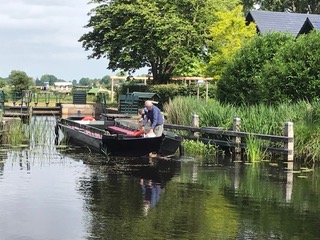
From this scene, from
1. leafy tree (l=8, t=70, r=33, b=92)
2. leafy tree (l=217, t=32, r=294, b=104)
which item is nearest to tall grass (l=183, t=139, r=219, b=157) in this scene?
leafy tree (l=217, t=32, r=294, b=104)

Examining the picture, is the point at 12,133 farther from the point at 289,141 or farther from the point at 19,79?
the point at 19,79

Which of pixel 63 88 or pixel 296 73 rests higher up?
pixel 63 88

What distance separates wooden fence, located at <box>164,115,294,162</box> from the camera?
16.9 metres

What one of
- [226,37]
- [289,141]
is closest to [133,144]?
[289,141]

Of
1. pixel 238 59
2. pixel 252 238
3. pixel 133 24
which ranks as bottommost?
pixel 252 238

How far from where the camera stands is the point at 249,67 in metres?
24.3

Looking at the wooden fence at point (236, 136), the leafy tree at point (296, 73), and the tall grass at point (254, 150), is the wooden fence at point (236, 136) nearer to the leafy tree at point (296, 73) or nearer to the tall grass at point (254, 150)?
the tall grass at point (254, 150)

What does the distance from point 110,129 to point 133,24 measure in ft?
71.3

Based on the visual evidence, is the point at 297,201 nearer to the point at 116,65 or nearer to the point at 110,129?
the point at 110,129

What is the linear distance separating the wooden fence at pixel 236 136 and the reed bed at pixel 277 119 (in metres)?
0.35

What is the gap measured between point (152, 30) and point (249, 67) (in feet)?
57.9

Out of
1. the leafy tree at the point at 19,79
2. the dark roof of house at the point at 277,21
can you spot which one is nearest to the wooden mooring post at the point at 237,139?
the dark roof of house at the point at 277,21

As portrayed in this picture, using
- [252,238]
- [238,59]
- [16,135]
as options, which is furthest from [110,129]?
[252,238]

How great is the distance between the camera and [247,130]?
19000mm
